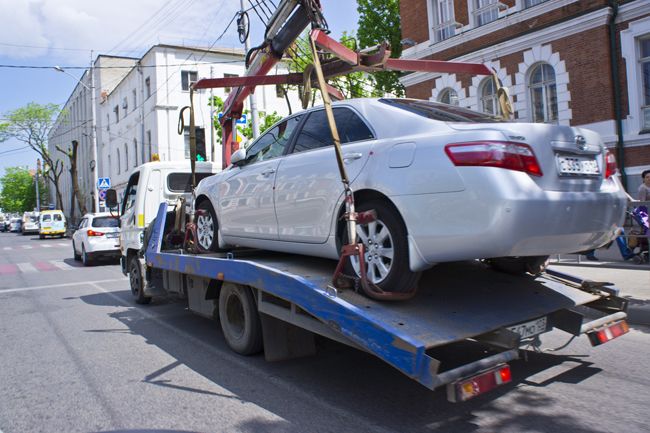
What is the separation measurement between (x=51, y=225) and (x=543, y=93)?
116ft

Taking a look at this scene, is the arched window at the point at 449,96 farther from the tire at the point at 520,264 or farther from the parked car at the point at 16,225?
the parked car at the point at 16,225

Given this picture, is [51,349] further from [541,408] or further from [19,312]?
[541,408]

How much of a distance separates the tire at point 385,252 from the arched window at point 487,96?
1517cm

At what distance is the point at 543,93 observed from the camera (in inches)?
658

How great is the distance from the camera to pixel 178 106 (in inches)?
1328

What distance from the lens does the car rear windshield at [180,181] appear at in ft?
29.7

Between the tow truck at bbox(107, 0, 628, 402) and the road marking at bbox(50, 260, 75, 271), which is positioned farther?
the road marking at bbox(50, 260, 75, 271)

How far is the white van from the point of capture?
890 centimetres

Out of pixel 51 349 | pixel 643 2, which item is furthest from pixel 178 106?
pixel 51 349

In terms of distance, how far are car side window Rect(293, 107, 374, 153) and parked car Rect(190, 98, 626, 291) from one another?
13mm

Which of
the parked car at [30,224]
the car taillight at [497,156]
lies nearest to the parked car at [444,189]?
the car taillight at [497,156]

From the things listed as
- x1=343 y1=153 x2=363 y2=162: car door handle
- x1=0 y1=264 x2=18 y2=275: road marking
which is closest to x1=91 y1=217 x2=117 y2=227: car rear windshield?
x1=0 y1=264 x2=18 y2=275: road marking

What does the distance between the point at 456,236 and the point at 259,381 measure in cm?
222

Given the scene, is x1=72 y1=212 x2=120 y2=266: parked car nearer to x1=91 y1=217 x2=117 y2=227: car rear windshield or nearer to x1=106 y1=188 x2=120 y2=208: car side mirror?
x1=91 y1=217 x2=117 y2=227: car rear windshield
